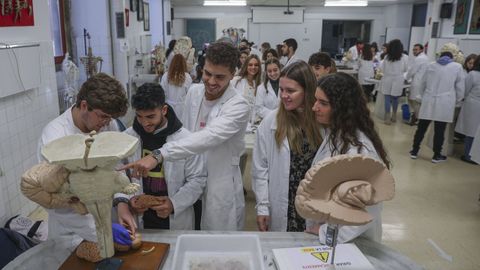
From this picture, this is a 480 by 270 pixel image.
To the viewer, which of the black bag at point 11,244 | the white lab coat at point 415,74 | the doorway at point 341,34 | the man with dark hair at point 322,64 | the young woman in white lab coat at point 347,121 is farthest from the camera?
the doorway at point 341,34

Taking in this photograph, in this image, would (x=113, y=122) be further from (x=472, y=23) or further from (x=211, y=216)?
(x=472, y=23)

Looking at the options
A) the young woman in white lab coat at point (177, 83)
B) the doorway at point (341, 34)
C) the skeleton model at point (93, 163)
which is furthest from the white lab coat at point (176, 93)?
the doorway at point (341, 34)

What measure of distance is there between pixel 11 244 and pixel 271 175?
5.14 ft

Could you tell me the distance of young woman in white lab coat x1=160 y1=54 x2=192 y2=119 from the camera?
4289 mm

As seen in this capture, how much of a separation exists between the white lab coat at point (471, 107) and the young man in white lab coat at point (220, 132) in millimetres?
3796

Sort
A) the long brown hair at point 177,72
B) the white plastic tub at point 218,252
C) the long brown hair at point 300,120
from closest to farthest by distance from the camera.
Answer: the white plastic tub at point 218,252 < the long brown hair at point 300,120 < the long brown hair at point 177,72

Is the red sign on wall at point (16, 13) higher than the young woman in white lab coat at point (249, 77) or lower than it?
higher

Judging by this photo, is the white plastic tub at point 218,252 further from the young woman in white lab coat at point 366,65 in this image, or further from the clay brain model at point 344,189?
the young woman in white lab coat at point 366,65

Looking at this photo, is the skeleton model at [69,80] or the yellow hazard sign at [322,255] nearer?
the yellow hazard sign at [322,255]

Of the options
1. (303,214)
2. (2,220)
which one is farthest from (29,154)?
(303,214)

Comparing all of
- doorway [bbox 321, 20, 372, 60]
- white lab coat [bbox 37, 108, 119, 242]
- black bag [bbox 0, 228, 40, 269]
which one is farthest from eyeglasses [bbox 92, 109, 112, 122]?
doorway [bbox 321, 20, 372, 60]

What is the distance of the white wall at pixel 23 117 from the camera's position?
103 inches

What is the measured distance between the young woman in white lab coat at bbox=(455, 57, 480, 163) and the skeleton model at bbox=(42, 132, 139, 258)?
4577 millimetres

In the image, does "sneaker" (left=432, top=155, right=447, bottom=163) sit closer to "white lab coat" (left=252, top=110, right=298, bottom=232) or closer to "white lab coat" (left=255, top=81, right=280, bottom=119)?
"white lab coat" (left=255, top=81, right=280, bottom=119)
